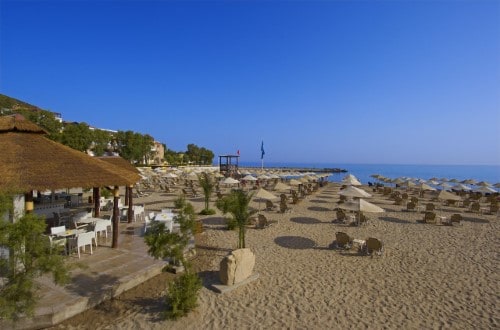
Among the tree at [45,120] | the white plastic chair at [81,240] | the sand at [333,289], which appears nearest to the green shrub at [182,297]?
the sand at [333,289]

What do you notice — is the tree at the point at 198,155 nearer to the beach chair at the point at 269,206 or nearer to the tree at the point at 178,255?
the beach chair at the point at 269,206

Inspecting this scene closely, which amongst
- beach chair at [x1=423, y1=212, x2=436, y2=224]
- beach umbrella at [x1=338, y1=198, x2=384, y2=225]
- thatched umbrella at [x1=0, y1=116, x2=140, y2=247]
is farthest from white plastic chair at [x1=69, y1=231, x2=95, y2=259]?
beach chair at [x1=423, y1=212, x2=436, y2=224]

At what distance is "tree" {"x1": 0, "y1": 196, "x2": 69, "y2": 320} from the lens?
4.12 metres

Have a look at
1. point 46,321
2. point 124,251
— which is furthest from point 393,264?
point 46,321

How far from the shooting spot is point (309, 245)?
34.6ft

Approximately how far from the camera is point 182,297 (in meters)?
5.82

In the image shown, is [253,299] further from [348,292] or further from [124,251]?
[124,251]

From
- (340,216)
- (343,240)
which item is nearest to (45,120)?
(340,216)

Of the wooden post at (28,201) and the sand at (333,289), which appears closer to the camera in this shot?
the sand at (333,289)

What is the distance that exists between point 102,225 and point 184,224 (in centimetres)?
460

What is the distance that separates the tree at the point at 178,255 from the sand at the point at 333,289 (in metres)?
0.27

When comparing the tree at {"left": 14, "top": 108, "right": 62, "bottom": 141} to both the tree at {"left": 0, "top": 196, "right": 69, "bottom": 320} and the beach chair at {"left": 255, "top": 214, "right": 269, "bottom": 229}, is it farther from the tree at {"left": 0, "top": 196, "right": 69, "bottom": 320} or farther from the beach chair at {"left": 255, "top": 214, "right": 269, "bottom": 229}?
the tree at {"left": 0, "top": 196, "right": 69, "bottom": 320}

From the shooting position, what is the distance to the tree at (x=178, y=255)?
578cm

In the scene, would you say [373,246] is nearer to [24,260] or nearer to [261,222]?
[261,222]
